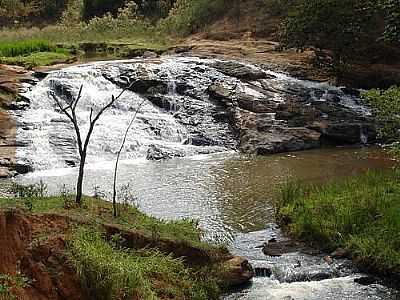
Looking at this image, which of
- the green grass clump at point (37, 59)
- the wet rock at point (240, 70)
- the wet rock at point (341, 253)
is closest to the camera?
the wet rock at point (341, 253)

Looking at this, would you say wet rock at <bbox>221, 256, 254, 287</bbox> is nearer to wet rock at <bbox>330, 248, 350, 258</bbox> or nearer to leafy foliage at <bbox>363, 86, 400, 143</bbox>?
wet rock at <bbox>330, 248, 350, 258</bbox>

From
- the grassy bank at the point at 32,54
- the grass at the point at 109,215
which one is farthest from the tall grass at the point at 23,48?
the grass at the point at 109,215

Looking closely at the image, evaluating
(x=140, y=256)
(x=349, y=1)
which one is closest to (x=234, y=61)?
(x=349, y=1)

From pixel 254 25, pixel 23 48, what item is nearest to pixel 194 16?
pixel 254 25

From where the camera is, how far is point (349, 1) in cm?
2483

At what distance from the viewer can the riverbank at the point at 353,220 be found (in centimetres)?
1008

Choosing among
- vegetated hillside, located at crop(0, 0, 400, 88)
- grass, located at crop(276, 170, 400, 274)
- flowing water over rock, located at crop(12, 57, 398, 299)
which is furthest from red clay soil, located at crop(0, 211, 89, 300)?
vegetated hillside, located at crop(0, 0, 400, 88)

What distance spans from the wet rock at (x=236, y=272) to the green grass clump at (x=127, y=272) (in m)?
0.44

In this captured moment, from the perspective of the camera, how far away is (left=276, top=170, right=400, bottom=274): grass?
1012 cm

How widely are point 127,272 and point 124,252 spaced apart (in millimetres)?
890

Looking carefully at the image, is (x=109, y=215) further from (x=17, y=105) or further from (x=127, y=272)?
(x=17, y=105)

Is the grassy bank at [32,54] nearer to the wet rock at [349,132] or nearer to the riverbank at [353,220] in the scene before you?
the wet rock at [349,132]

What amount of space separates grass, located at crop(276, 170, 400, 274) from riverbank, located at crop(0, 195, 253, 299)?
186cm

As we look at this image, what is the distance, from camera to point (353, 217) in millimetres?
10961
